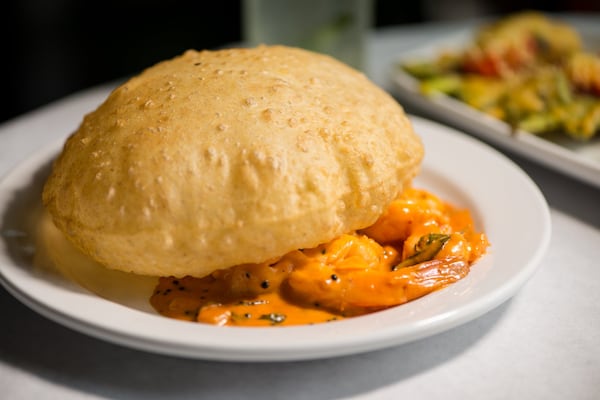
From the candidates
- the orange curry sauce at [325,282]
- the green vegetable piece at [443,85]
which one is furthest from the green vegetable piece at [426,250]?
the green vegetable piece at [443,85]

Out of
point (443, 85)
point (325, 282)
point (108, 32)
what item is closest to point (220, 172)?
point (325, 282)

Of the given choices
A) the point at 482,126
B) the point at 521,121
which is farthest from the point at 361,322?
the point at 521,121

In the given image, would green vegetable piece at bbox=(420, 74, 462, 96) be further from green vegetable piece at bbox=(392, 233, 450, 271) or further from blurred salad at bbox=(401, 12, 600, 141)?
green vegetable piece at bbox=(392, 233, 450, 271)

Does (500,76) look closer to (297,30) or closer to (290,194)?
(297,30)

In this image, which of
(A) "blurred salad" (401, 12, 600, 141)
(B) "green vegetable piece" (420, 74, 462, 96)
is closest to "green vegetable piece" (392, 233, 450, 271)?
(A) "blurred salad" (401, 12, 600, 141)

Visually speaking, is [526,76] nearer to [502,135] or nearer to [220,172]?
[502,135]

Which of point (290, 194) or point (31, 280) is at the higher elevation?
point (290, 194)

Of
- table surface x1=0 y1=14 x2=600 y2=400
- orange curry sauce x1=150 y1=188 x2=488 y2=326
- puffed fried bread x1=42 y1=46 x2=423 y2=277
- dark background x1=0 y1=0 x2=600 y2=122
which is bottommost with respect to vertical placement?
dark background x1=0 y1=0 x2=600 y2=122
